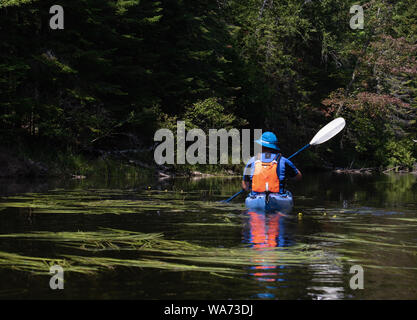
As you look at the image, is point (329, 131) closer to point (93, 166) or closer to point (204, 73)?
point (93, 166)

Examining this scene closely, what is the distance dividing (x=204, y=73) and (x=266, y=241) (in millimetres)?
21712

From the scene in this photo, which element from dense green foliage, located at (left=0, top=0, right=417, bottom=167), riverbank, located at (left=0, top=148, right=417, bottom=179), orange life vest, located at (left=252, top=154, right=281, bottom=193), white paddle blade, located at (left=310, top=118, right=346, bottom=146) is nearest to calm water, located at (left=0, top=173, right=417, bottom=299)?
orange life vest, located at (left=252, top=154, right=281, bottom=193)

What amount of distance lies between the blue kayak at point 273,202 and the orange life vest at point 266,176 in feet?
0.43

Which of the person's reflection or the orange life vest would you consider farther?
the orange life vest

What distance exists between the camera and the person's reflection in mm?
5864

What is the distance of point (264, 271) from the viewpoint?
604cm

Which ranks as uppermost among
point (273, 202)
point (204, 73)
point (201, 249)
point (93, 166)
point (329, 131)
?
point (204, 73)

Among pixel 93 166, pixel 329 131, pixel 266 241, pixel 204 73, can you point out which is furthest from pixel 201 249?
pixel 204 73

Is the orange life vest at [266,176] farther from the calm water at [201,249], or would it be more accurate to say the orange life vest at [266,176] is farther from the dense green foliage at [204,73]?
the dense green foliage at [204,73]

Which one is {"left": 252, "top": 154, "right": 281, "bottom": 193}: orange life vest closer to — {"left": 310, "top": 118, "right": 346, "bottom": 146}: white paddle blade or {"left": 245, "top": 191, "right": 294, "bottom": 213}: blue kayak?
{"left": 245, "top": 191, "right": 294, "bottom": 213}: blue kayak

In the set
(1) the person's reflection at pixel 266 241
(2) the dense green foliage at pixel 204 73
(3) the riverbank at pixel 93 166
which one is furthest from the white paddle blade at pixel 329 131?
(3) the riverbank at pixel 93 166

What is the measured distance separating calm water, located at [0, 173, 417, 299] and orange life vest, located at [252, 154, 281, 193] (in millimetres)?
514

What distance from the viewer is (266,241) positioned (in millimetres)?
7891

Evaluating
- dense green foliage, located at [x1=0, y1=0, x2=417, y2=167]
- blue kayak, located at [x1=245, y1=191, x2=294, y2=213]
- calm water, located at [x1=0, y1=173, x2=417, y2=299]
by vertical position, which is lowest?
calm water, located at [x1=0, y1=173, x2=417, y2=299]
